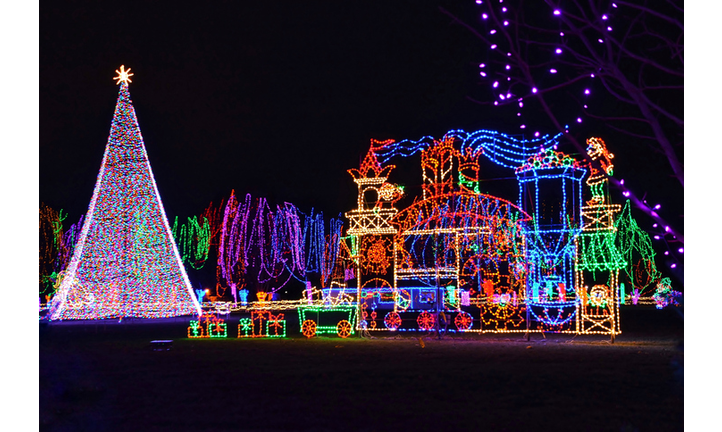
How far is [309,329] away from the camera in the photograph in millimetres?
17125

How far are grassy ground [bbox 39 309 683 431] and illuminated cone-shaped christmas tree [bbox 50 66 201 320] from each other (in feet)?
19.8

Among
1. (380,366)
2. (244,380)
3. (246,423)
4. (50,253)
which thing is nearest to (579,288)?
(380,366)

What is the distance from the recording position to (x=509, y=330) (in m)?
16.6

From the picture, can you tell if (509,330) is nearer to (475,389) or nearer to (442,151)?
(442,151)

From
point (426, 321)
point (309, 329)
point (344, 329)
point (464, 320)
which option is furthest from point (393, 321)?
point (309, 329)

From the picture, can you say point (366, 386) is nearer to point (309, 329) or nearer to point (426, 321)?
point (309, 329)

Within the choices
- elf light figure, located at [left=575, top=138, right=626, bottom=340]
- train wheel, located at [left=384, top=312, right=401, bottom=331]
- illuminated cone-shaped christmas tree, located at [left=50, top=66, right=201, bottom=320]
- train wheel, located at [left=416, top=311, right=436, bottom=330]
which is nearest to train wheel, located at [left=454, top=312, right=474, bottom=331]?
train wheel, located at [left=416, top=311, right=436, bottom=330]

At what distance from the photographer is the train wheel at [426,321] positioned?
684 inches

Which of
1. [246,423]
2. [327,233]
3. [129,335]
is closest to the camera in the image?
[246,423]

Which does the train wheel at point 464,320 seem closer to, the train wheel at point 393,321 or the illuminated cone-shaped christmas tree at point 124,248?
the train wheel at point 393,321

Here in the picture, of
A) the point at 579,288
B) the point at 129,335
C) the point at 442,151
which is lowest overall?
the point at 129,335

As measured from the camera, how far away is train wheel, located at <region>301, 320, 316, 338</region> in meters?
17.0

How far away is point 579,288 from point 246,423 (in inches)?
452

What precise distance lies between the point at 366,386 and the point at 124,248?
556 inches
